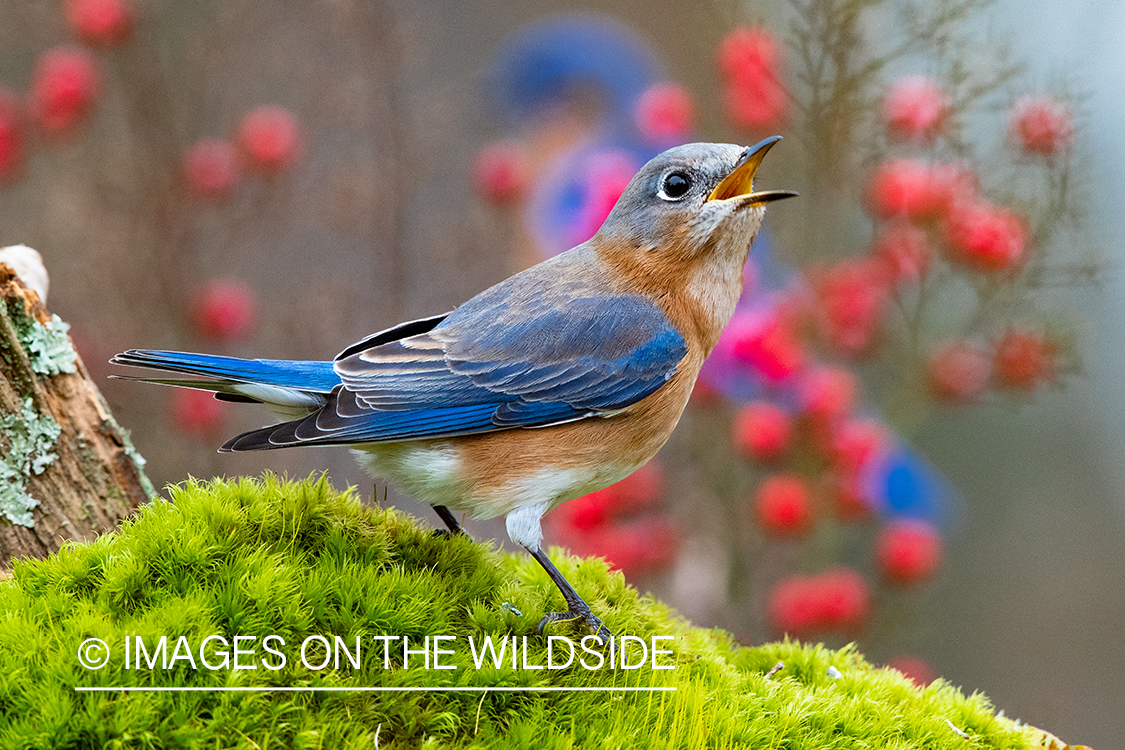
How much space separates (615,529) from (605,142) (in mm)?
2372

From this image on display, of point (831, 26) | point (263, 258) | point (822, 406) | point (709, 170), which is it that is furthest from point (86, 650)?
point (263, 258)

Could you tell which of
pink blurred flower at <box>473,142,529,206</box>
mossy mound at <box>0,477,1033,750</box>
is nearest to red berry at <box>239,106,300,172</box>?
pink blurred flower at <box>473,142,529,206</box>

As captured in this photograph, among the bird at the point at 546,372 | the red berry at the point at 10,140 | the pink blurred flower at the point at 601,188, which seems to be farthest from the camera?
the red berry at the point at 10,140

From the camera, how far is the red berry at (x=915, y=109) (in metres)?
4.30

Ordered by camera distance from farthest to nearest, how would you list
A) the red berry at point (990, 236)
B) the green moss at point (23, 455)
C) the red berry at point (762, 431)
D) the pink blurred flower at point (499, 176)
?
1. the pink blurred flower at point (499, 176)
2. the red berry at point (762, 431)
3. the red berry at point (990, 236)
4. the green moss at point (23, 455)

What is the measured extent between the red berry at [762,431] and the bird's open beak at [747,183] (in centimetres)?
132

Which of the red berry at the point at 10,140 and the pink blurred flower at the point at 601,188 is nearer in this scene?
the pink blurred flower at the point at 601,188

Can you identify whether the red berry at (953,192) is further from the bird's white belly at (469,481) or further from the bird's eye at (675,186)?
the bird's white belly at (469,481)

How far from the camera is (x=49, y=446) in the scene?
3.45 metres

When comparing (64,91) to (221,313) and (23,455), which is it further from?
(23,455)

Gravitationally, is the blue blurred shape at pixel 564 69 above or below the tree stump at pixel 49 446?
above

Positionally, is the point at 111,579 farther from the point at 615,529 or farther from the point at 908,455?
the point at 908,455

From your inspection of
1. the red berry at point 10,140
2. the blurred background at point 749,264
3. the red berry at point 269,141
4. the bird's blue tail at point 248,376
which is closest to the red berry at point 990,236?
the blurred background at point 749,264

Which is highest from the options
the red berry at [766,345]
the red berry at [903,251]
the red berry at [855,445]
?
the red berry at [903,251]
